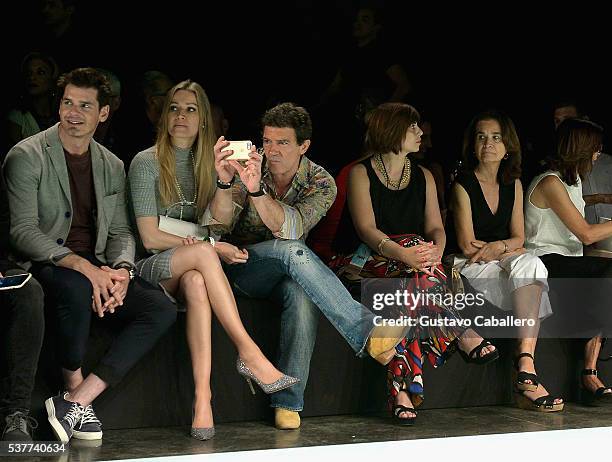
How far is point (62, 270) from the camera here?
328cm

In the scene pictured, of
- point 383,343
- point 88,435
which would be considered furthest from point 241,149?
point 88,435

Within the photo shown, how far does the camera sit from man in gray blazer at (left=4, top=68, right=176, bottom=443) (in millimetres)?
3242

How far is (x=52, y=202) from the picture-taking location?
3449 mm

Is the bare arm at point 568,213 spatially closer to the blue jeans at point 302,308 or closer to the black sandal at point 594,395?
the black sandal at point 594,395

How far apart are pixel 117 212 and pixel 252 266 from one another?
484mm

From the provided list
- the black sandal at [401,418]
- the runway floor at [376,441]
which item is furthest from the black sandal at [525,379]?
the black sandal at [401,418]

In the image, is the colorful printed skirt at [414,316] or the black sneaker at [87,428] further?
the colorful printed skirt at [414,316]

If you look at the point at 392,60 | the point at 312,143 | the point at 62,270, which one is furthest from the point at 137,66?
the point at 62,270

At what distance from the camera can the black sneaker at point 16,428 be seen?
3.05 meters

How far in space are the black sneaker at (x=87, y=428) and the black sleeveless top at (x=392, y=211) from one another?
47.5 inches

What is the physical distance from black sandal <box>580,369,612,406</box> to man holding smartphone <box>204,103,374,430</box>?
3.35 ft

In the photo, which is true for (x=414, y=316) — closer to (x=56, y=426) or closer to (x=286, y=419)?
(x=286, y=419)

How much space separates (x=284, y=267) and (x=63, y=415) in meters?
0.85

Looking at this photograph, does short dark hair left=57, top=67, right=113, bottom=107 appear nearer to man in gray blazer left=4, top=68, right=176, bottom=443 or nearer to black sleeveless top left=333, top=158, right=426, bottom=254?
man in gray blazer left=4, top=68, right=176, bottom=443
